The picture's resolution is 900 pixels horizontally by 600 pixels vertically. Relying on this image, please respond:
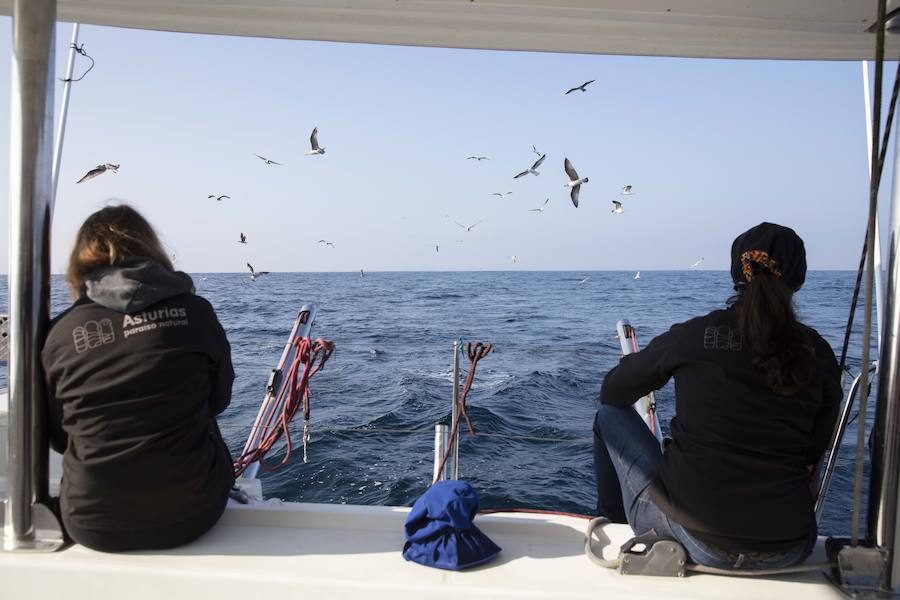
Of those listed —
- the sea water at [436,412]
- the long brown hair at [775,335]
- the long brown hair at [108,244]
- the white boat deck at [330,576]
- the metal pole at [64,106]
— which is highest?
the metal pole at [64,106]

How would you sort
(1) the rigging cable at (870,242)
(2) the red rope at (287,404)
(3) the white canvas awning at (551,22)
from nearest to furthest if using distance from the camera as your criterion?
(1) the rigging cable at (870,242) → (3) the white canvas awning at (551,22) → (2) the red rope at (287,404)

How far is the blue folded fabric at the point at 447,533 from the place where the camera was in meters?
1.59

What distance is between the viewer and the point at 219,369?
1656 mm

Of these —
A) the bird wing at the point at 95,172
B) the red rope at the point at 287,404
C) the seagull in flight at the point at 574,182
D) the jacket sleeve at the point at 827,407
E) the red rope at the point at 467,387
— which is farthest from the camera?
the seagull in flight at the point at 574,182

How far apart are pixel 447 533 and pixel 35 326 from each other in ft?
3.91

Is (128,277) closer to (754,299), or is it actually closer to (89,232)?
(89,232)

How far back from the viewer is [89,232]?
5.27ft

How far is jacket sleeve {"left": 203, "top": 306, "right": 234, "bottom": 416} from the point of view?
5.26 feet

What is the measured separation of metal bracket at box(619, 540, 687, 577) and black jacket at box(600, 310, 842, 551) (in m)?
0.07

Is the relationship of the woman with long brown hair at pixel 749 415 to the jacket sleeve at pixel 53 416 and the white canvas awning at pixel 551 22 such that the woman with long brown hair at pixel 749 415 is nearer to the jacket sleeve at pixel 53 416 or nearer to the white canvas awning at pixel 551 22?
the white canvas awning at pixel 551 22

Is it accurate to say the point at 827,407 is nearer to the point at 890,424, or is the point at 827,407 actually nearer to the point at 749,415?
the point at 890,424

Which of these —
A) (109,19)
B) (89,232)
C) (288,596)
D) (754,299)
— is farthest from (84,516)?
(754,299)

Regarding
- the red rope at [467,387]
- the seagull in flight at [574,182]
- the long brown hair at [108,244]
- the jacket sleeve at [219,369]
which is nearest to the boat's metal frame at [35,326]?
the long brown hair at [108,244]

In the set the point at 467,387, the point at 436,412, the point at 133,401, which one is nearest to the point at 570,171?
the point at 436,412
